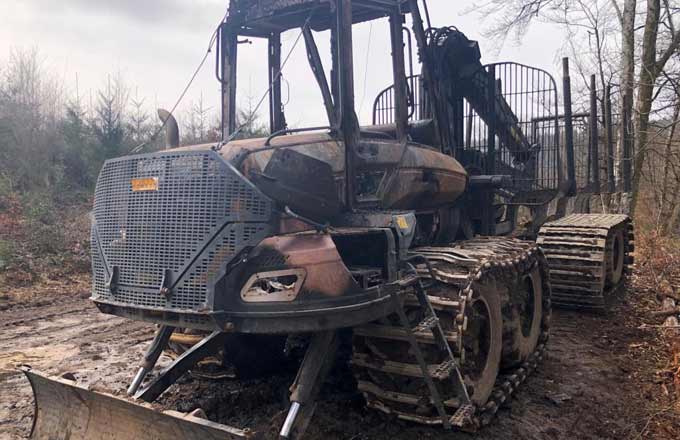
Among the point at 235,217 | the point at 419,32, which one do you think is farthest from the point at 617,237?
the point at 235,217

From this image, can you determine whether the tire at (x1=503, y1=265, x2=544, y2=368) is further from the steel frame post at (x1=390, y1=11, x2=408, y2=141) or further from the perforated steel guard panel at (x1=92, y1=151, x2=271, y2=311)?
the perforated steel guard panel at (x1=92, y1=151, x2=271, y2=311)

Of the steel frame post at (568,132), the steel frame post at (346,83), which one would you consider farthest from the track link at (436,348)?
the steel frame post at (568,132)

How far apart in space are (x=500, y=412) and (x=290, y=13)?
327cm

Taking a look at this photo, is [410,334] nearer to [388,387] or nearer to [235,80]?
[388,387]

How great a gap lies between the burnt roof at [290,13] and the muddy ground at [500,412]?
8.97ft

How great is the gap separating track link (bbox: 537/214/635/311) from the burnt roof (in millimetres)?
3918

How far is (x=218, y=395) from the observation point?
4578 millimetres

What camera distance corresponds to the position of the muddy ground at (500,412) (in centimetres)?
400

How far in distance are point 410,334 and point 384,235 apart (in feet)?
1.96

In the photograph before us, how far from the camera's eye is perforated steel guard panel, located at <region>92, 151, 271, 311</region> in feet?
9.70

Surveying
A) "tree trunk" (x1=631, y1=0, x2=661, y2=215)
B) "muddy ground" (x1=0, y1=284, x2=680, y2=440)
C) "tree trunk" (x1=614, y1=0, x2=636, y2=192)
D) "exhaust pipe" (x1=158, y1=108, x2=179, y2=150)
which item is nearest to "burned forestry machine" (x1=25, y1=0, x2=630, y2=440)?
"muddy ground" (x1=0, y1=284, x2=680, y2=440)

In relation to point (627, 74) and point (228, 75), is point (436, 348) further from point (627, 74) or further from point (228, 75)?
point (627, 74)

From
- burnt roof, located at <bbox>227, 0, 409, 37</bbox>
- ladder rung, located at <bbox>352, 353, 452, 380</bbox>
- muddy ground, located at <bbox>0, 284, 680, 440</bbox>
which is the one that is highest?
burnt roof, located at <bbox>227, 0, 409, 37</bbox>

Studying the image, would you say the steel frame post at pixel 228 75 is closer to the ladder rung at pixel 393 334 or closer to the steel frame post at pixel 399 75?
the steel frame post at pixel 399 75
